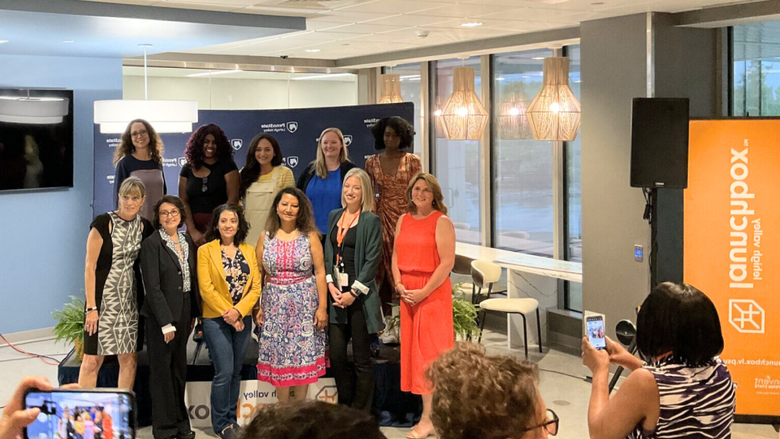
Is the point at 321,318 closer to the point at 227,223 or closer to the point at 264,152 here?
the point at 227,223

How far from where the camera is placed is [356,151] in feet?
24.4

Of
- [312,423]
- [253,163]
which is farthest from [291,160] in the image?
[312,423]

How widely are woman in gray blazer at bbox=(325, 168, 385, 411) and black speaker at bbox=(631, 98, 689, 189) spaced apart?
6.13 ft

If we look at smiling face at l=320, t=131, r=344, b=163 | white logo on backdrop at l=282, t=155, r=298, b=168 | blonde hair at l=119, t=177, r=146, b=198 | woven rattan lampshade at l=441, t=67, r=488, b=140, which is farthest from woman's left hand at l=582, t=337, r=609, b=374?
woven rattan lampshade at l=441, t=67, r=488, b=140

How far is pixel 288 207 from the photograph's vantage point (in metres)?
5.74

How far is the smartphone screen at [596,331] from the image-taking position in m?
2.98

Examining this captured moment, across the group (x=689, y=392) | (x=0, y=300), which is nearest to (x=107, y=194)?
(x=0, y=300)

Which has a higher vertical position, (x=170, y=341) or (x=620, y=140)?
(x=620, y=140)

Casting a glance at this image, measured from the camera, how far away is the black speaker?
5.91 m

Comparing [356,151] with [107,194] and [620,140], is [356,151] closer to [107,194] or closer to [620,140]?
[620,140]

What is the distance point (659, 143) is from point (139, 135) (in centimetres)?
397

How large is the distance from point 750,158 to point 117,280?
4268mm

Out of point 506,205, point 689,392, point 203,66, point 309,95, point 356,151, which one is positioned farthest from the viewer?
point 309,95

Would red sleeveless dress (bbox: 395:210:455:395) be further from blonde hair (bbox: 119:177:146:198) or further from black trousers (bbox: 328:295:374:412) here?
blonde hair (bbox: 119:177:146:198)
